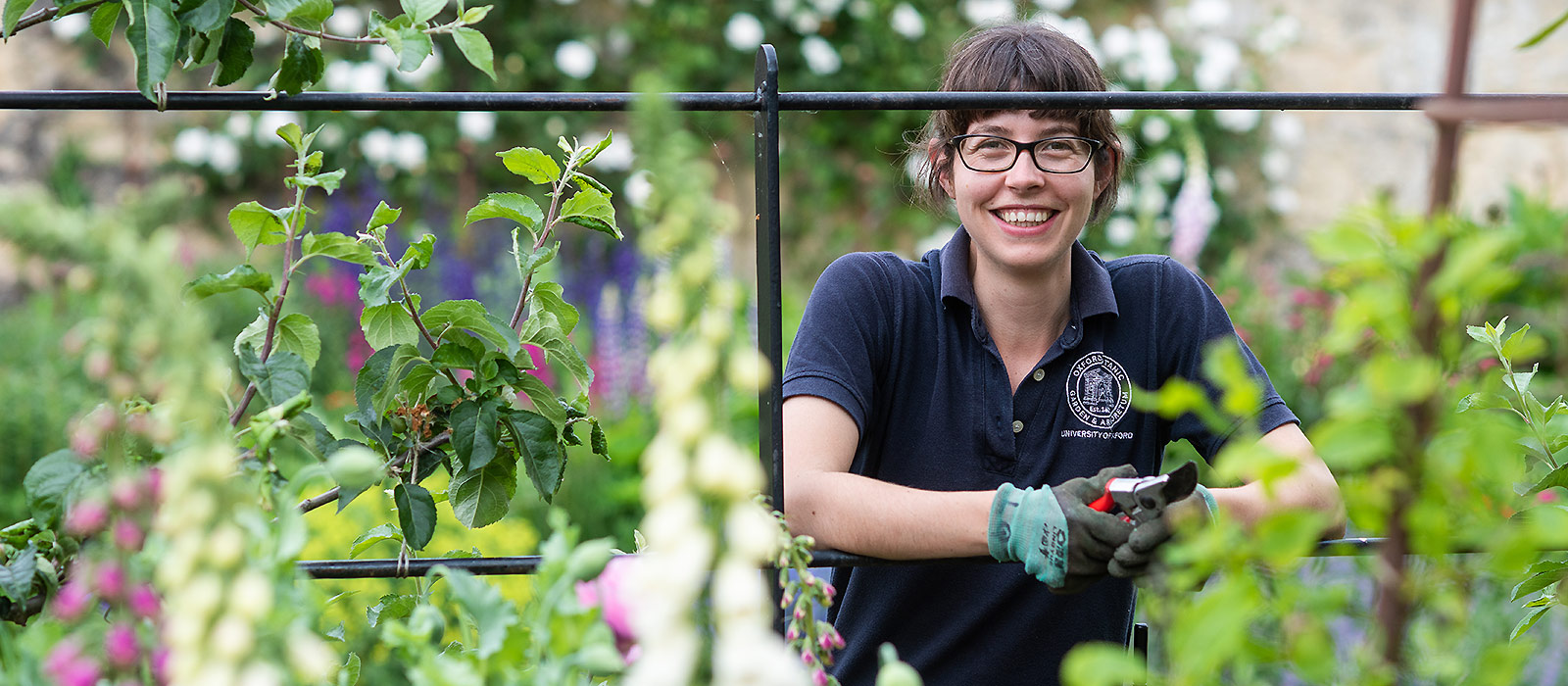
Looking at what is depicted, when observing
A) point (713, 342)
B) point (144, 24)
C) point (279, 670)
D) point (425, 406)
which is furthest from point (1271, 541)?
point (144, 24)

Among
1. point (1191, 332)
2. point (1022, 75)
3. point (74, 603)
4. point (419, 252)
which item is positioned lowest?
point (1191, 332)

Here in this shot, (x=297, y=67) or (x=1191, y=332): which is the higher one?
(x=297, y=67)

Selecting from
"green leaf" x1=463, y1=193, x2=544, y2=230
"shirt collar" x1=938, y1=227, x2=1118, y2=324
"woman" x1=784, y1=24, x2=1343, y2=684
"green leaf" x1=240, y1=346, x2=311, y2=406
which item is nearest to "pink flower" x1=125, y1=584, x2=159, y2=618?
"green leaf" x1=240, y1=346, x2=311, y2=406

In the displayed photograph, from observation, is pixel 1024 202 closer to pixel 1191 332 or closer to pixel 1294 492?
pixel 1191 332

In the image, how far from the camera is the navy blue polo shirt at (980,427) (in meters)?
1.56

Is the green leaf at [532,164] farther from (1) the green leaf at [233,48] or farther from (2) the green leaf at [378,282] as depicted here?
(1) the green leaf at [233,48]

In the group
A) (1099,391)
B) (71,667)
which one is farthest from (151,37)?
(1099,391)

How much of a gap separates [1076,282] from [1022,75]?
298mm

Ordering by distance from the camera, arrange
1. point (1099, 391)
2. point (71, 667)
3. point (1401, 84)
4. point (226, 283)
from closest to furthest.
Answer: point (71, 667) < point (226, 283) < point (1099, 391) < point (1401, 84)

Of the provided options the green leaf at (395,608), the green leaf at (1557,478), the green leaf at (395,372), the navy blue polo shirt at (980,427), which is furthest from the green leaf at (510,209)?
the green leaf at (1557,478)

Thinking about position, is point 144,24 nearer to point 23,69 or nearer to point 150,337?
point 150,337

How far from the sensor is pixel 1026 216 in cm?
158

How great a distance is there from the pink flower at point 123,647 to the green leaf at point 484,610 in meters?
0.17

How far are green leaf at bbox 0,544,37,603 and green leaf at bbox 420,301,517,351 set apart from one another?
36 centimetres
